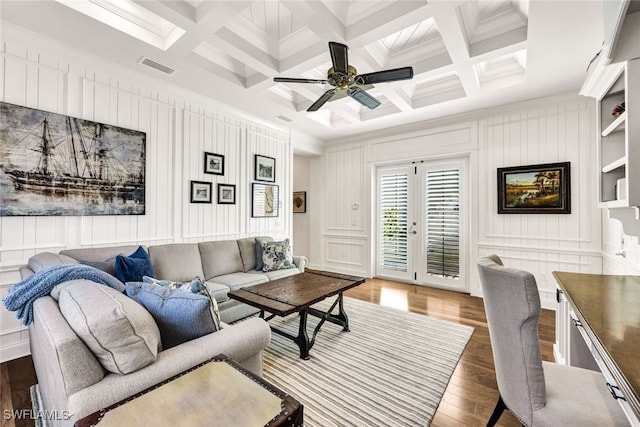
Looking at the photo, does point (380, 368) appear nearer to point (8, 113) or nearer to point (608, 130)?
point (608, 130)

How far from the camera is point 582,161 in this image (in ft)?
11.7

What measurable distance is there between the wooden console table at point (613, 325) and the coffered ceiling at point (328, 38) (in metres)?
2.06

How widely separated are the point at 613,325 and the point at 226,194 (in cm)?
411

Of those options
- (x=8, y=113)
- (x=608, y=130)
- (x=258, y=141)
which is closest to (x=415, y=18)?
(x=608, y=130)

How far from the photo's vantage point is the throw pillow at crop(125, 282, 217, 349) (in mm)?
1299

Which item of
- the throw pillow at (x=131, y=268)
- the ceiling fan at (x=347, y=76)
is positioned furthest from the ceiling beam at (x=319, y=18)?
the throw pillow at (x=131, y=268)

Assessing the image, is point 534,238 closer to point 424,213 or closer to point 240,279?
point 424,213

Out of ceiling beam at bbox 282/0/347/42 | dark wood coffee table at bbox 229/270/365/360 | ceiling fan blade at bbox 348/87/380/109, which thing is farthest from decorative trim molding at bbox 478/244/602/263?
ceiling beam at bbox 282/0/347/42

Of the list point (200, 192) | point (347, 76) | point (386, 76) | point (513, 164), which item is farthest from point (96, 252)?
point (513, 164)

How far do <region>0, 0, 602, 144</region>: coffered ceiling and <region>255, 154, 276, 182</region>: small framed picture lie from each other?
3.67 ft

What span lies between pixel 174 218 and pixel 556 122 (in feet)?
17.4

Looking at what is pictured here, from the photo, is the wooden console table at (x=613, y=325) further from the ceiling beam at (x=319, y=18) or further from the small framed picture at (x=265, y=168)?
the small framed picture at (x=265, y=168)

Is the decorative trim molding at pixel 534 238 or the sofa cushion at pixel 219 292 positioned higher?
the decorative trim molding at pixel 534 238

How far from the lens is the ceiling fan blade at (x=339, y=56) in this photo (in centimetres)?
207
